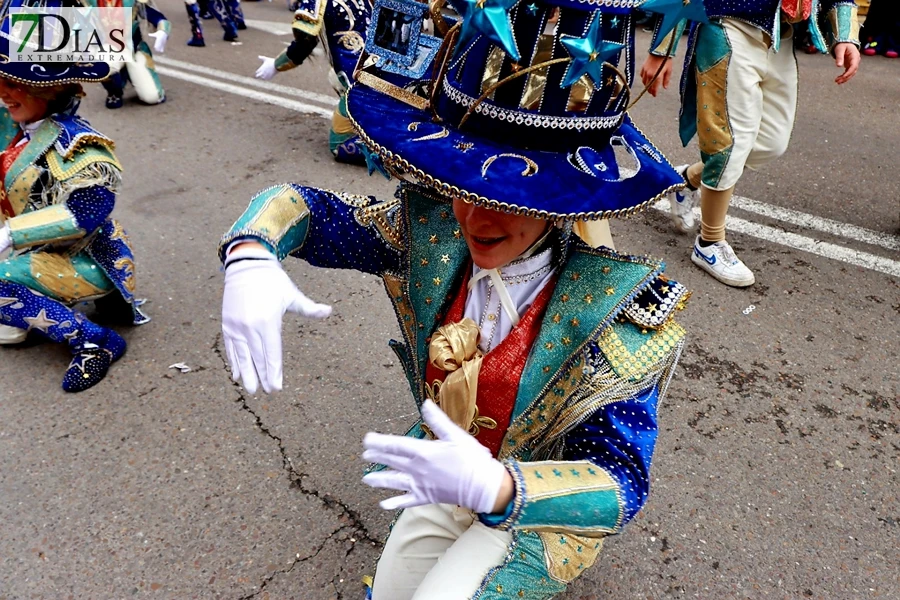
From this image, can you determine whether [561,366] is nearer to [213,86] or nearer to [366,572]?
[366,572]

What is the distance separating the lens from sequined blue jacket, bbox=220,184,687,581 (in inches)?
50.7

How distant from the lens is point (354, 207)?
1.73 m

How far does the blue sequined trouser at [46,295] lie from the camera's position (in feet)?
9.64

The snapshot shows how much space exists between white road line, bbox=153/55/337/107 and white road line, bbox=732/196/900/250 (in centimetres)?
377

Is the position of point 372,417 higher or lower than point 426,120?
lower

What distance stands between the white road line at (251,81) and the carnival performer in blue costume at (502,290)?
17.4ft

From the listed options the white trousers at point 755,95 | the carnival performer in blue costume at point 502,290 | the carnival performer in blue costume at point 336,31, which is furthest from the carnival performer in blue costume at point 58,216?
the white trousers at point 755,95

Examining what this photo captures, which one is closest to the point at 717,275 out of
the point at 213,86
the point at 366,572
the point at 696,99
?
the point at 696,99

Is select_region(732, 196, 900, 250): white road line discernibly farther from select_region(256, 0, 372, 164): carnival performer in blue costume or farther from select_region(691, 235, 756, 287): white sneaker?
select_region(256, 0, 372, 164): carnival performer in blue costume

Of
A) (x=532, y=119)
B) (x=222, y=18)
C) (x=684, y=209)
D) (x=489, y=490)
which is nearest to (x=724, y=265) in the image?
(x=684, y=209)

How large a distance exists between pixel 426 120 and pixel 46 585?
1.84m

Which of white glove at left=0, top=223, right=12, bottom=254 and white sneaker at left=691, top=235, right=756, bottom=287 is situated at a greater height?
white glove at left=0, top=223, right=12, bottom=254

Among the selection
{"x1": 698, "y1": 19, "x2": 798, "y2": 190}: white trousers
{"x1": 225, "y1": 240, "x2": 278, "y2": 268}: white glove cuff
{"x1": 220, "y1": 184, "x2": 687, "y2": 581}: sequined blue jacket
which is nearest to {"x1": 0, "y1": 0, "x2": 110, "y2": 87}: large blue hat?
{"x1": 220, "y1": 184, "x2": 687, "y2": 581}: sequined blue jacket

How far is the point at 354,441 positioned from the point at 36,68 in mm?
1885
